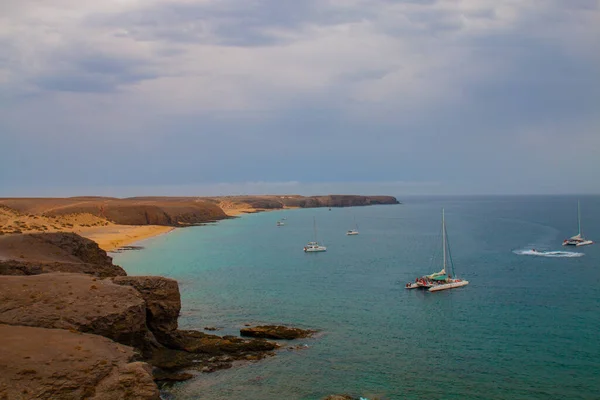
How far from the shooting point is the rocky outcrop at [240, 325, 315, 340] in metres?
41.1

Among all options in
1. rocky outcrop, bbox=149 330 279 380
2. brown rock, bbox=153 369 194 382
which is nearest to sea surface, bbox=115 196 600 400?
brown rock, bbox=153 369 194 382

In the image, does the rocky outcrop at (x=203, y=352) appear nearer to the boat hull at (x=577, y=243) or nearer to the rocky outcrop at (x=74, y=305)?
the rocky outcrop at (x=74, y=305)

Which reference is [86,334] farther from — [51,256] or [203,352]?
[51,256]

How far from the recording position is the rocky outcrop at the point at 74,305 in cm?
2747

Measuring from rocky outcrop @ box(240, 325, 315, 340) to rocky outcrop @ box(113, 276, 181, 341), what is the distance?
709 cm

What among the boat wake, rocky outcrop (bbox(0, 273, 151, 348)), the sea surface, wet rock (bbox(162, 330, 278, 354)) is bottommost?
the sea surface

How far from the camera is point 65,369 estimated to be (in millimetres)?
22594

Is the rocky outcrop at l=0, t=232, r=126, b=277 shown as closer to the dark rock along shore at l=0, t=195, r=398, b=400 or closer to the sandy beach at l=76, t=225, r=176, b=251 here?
the dark rock along shore at l=0, t=195, r=398, b=400

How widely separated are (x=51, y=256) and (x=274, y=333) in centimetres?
1877

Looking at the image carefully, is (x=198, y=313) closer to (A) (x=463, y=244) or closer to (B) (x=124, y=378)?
(B) (x=124, y=378)

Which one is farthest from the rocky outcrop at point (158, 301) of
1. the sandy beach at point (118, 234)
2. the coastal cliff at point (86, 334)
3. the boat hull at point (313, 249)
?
the boat hull at point (313, 249)

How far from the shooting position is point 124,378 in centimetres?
2319

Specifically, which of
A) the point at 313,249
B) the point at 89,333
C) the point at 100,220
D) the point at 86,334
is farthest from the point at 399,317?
the point at 100,220

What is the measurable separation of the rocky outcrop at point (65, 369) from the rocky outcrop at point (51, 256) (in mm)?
12804
